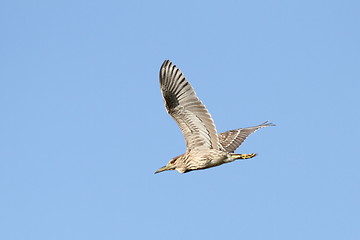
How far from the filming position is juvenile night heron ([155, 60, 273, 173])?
15.9 metres

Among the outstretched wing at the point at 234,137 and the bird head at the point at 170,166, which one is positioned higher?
the outstretched wing at the point at 234,137

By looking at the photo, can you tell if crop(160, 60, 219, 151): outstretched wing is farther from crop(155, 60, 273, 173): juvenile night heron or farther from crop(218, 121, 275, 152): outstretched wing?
crop(218, 121, 275, 152): outstretched wing

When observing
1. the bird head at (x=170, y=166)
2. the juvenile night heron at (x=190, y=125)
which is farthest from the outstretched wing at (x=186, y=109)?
the bird head at (x=170, y=166)

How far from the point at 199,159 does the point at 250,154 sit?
4.98ft

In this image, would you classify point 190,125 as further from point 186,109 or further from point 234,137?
point 234,137

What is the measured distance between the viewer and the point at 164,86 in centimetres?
1609

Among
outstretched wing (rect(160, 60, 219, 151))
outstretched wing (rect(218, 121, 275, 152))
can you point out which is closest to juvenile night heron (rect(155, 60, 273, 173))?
outstretched wing (rect(160, 60, 219, 151))

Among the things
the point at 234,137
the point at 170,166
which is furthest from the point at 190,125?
the point at 234,137

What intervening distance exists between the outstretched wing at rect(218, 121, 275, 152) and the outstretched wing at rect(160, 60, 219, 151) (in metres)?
2.28

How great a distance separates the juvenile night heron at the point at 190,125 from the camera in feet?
52.2

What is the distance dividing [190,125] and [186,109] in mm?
596

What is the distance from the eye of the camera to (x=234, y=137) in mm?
19891

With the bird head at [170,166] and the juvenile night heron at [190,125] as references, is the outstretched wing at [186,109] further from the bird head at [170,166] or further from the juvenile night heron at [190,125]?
the bird head at [170,166]

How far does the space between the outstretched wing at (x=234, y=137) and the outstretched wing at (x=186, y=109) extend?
89.7 inches
